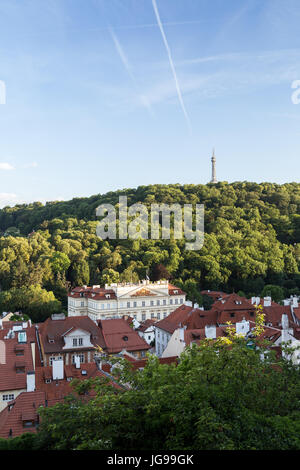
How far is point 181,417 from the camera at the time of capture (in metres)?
8.88

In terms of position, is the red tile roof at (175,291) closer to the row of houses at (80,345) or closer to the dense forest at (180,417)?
the row of houses at (80,345)

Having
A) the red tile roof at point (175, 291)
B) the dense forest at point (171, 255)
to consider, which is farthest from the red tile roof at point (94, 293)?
the red tile roof at point (175, 291)

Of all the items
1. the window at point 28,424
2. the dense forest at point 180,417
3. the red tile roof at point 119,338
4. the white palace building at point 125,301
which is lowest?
the white palace building at point 125,301

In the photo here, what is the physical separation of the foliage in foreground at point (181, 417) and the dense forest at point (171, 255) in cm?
4890

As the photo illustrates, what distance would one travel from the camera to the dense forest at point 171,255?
70.3m

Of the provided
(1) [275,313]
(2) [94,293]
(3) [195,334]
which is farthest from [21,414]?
(2) [94,293]

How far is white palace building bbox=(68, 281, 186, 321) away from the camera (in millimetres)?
59125

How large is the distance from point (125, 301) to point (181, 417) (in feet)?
170

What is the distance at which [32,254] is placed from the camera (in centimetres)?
7662

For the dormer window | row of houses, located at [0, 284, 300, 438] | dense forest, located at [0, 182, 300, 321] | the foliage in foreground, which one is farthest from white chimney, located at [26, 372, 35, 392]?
dense forest, located at [0, 182, 300, 321]

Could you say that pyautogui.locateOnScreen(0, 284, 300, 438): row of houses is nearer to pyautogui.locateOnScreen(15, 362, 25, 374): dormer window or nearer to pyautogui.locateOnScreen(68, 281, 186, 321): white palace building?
pyautogui.locateOnScreen(15, 362, 25, 374): dormer window

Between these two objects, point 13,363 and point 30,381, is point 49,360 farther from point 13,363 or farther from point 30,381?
point 30,381

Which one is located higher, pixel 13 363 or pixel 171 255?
pixel 171 255

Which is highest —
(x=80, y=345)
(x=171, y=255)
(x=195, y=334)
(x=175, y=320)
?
(x=171, y=255)
